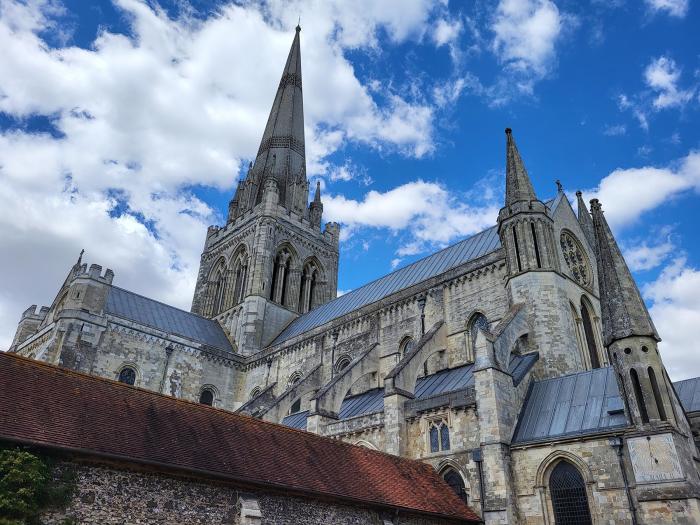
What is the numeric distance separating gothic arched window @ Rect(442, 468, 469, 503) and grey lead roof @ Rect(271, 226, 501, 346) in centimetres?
1043

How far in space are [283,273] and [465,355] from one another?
21.3 m

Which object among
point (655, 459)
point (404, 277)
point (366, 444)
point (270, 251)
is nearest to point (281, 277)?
point (270, 251)

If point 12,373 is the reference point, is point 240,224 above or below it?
above

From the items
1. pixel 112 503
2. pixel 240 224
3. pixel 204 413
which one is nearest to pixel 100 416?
pixel 112 503

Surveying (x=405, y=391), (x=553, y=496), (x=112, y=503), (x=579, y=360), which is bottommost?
(x=112, y=503)

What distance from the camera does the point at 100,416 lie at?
10469mm

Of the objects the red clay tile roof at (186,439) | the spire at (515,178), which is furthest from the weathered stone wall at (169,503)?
the spire at (515,178)

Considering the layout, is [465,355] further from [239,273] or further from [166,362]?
[239,273]

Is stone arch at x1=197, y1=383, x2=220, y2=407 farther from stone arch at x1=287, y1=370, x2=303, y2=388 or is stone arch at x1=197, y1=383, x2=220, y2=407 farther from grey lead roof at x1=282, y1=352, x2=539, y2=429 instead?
grey lead roof at x1=282, y1=352, x2=539, y2=429

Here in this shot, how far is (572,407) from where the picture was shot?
15.9m

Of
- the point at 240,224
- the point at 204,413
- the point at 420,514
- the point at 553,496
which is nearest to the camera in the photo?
the point at 204,413

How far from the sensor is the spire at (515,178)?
22406 millimetres

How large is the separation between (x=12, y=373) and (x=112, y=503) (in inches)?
130

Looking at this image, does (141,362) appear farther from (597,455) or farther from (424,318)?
(597,455)
